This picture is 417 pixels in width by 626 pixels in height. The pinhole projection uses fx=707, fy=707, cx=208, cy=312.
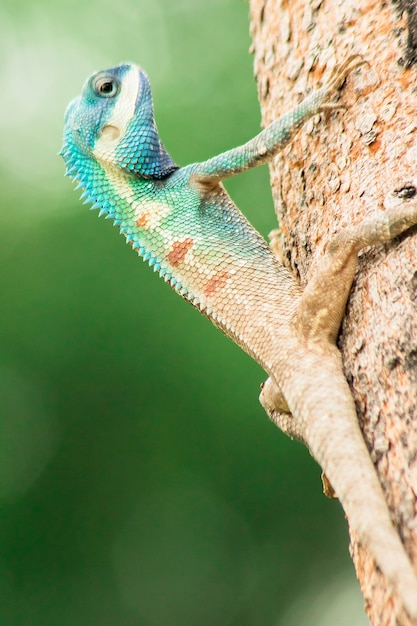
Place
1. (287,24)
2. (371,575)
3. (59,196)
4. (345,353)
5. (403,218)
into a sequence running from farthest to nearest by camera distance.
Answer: (59,196) < (287,24) < (345,353) < (403,218) < (371,575)

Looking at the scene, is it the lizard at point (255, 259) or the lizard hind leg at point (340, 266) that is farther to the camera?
the lizard hind leg at point (340, 266)

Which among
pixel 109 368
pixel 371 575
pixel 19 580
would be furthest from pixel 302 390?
pixel 19 580

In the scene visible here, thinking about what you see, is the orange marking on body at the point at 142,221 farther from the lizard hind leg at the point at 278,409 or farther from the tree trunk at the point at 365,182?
the lizard hind leg at the point at 278,409

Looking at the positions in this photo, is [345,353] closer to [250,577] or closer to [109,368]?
[109,368]

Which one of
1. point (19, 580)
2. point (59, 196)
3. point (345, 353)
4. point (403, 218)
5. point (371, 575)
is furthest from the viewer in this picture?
point (59, 196)

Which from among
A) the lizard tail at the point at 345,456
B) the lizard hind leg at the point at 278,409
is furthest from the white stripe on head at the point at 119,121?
the lizard tail at the point at 345,456

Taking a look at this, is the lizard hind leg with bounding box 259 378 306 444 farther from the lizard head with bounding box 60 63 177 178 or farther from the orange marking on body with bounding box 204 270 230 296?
the lizard head with bounding box 60 63 177 178

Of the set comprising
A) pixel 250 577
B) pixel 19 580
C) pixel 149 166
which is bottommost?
pixel 19 580
